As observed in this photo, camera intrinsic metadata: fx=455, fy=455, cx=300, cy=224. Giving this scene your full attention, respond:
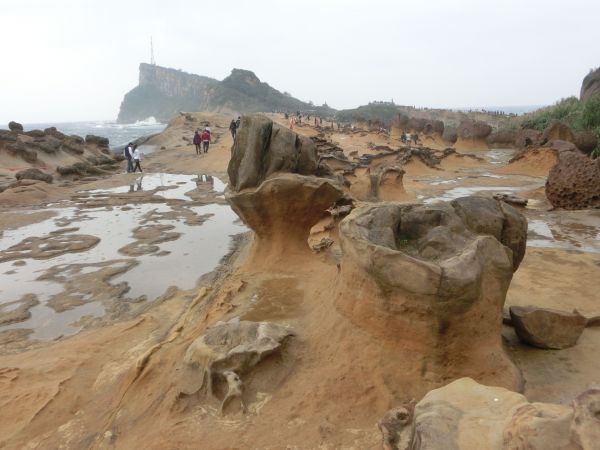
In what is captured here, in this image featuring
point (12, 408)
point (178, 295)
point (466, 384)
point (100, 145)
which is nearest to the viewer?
point (466, 384)

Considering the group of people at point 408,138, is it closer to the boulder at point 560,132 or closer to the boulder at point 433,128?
the boulder at point 433,128

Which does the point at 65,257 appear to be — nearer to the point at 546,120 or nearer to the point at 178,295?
the point at 178,295

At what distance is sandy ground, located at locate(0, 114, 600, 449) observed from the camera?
2.41m

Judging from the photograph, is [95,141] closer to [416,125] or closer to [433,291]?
[416,125]

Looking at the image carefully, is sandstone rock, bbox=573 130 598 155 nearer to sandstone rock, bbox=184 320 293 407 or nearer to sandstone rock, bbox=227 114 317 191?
sandstone rock, bbox=227 114 317 191

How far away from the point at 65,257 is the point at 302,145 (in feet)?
12.6

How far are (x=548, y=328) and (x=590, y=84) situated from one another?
91.0 feet

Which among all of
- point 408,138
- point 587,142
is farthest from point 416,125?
point 587,142

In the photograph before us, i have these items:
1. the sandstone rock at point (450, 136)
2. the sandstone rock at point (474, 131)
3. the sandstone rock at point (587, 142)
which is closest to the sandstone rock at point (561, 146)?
the sandstone rock at point (587, 142)

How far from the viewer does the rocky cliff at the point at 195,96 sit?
6525 centimetres

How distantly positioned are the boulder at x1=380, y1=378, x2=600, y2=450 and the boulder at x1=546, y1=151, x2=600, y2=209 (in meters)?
8.08

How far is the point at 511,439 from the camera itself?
142 centimetres

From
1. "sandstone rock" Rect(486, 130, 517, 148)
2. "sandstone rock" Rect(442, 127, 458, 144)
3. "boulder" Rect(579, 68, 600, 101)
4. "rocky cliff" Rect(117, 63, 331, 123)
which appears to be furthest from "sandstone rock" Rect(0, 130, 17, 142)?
"rocky cliff" Rect(117, 63, 331, 123)


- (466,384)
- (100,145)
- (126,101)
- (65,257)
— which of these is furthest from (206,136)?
(126,101)
